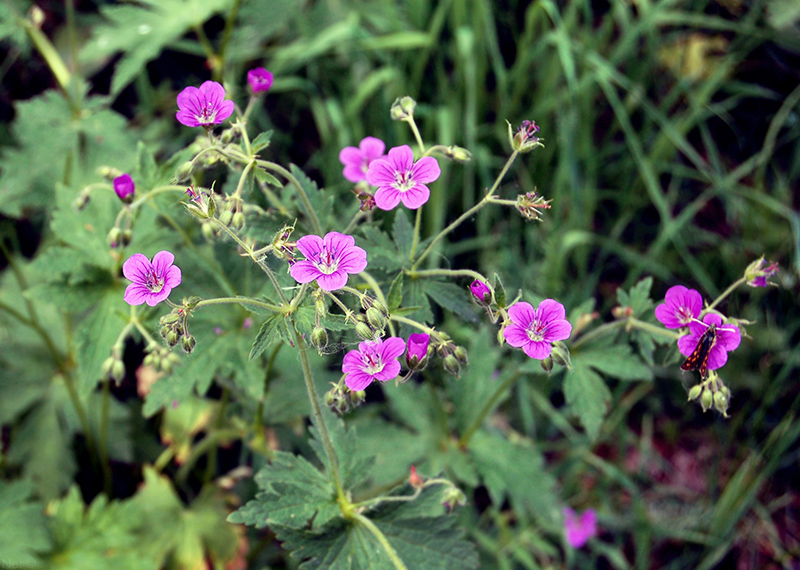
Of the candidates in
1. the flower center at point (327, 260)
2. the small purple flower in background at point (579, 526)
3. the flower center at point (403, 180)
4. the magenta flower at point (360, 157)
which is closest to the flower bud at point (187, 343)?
the flower center at point (327, 260)

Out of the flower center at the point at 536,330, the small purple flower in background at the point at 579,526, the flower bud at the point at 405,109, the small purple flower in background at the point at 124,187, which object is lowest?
the small purple flower in background at the point at 579,526

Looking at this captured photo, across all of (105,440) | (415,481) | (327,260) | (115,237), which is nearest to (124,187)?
(115,237)

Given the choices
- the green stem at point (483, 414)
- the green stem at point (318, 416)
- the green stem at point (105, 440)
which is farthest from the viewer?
the green stem at point (105, 440)

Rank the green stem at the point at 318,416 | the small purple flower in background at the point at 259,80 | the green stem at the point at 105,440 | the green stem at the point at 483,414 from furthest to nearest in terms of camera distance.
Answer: the green stem at the point at 105,440
the green stem at the point at 483,414
the small purple flower in background at the point at 259,80
the green stem at the point at 318,416

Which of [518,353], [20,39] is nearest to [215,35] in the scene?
[20,39]

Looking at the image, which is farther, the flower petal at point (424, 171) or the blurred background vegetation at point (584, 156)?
the blurred background vegetation at point (584, 156)

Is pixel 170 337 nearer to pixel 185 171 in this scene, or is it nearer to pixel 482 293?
pixel 185 171

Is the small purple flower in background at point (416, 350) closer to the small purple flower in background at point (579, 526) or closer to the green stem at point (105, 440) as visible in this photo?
the green stem at point (105, 440)
